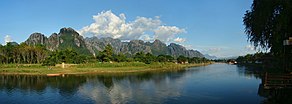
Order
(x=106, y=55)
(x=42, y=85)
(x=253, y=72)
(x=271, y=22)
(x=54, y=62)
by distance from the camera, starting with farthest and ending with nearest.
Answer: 1. (x=106, y=55)
2. (x=54, y=62)
3. (x=253, y=72)
4. (x=42, y=85)
5. (x=271, y=22)

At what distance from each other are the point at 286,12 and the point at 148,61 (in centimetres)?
11565

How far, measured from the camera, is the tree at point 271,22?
31.7m

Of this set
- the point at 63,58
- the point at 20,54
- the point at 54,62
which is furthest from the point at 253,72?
the point at 20,54

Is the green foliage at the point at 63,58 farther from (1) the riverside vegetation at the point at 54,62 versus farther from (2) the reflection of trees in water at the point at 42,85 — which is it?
(2) the reflection of trees in water at the point at 42,85

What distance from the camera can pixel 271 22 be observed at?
114 ft

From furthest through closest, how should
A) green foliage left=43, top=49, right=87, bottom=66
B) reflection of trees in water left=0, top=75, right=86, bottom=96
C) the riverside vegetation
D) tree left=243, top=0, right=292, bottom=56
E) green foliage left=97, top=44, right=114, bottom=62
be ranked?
green foliage left=97, top=44, right=114, bottom=62, green foliage left=43, top=49, right=87, bottom=66, the riverside vegetation, reflection of trees in water left=0, top=75, right=86, bottom=96, tree left=243, top=0, right=292, bottom=56

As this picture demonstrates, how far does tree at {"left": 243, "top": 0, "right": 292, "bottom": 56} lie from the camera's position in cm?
3173

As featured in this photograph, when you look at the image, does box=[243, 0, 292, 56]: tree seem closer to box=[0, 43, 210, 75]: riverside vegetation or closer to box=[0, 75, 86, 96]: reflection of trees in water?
box=[0, 75, 86, 96]: reflection of trees in water

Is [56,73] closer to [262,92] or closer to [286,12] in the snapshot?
[262,92]

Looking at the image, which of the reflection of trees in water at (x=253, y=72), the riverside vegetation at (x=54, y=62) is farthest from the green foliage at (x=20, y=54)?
the reflection of trees in water at (x=253, y=72)

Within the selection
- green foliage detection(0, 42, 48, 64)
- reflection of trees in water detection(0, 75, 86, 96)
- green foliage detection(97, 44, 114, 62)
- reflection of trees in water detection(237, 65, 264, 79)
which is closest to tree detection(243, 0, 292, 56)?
reflection of trees in water detection(0, 75, 86, 96)

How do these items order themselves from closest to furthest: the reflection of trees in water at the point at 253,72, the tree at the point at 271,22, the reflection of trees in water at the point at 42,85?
1. the tree at the point at 271,22
2. the reflection of trees in water at the point at 42,85
3. the reflection of trees in water at the point at 253,72

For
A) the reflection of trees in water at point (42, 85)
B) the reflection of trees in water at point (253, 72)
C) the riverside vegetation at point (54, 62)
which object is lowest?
the reflection of trees in water at point (42, 85)

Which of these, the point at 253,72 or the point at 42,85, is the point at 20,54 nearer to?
the point at 42,85
